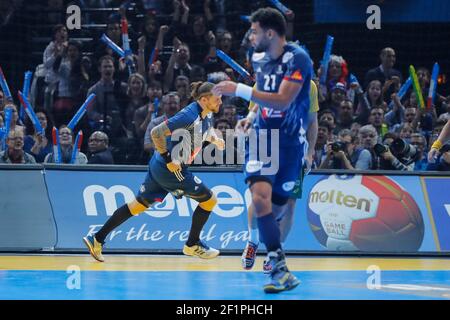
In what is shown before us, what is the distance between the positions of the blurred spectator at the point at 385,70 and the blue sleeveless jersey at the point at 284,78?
8379mm

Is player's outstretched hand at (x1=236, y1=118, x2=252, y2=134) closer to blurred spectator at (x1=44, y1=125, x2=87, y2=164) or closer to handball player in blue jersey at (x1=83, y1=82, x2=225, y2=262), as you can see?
handball player in blue jersey at (x1=83, y1=82, x2=225, y2=262)

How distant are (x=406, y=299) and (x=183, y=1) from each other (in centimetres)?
1117

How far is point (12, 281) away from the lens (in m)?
8.85

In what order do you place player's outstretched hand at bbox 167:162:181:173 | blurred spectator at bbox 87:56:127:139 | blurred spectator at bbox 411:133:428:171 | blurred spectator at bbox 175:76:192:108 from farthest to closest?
blurred spectator at bbox 87:56:127:139
blurred spectator at bbox 175:76:192:108
blurred spectator at bbox 411:133:428:171
player's outstretched hand at bbox 167:162:181:173

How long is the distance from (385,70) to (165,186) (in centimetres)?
687

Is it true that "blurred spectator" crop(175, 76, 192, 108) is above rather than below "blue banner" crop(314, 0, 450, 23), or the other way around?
below

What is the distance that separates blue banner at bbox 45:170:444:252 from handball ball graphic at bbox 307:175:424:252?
0.01 metres

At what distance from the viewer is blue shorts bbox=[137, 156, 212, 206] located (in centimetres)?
1100

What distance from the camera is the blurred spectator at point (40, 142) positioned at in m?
14.4

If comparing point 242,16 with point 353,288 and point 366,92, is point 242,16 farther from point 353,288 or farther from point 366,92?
point 353,288

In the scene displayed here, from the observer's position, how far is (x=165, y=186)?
11055 mm

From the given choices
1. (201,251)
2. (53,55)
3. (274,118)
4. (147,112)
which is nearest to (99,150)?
(147,112)

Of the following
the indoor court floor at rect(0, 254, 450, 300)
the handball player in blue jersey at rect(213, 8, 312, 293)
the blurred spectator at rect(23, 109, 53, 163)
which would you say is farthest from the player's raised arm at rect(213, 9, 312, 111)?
the blurred spectator at rect(23, 109, 53, 163)

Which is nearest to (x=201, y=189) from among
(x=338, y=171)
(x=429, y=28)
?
(x=338, y=171)
